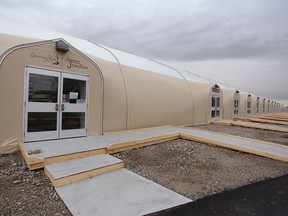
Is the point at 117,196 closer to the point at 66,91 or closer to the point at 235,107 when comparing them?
the point at 66,91

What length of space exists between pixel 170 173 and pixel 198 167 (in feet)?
3.00

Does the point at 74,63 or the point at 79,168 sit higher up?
the point at 74,63

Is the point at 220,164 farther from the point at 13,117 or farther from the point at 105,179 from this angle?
the point at 13,117

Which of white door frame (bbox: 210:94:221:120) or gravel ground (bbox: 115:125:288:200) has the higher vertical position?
white door frame (bbox: 210:94:221:120)

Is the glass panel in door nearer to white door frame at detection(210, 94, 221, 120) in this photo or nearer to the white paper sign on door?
the white paper sign on door

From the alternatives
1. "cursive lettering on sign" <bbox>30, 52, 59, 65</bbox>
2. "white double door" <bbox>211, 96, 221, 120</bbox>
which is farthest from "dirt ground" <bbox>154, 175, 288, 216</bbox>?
"white double door" <bbox>211, 96, 221, 120</bbox>

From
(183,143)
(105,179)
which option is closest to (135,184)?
(105,179)

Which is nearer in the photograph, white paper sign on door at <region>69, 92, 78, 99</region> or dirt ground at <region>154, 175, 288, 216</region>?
dirt ground at <region>154, 175, 288, 216</region>

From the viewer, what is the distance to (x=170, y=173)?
14.7 ft

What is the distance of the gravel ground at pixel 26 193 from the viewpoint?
9.43 feet

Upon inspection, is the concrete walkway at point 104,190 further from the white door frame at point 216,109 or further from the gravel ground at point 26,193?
the white door frame at point 216,109

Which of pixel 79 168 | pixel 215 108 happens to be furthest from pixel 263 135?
pixel 79 168

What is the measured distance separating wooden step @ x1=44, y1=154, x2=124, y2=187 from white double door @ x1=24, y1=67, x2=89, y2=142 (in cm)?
199

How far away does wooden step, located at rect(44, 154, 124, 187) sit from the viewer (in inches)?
145
